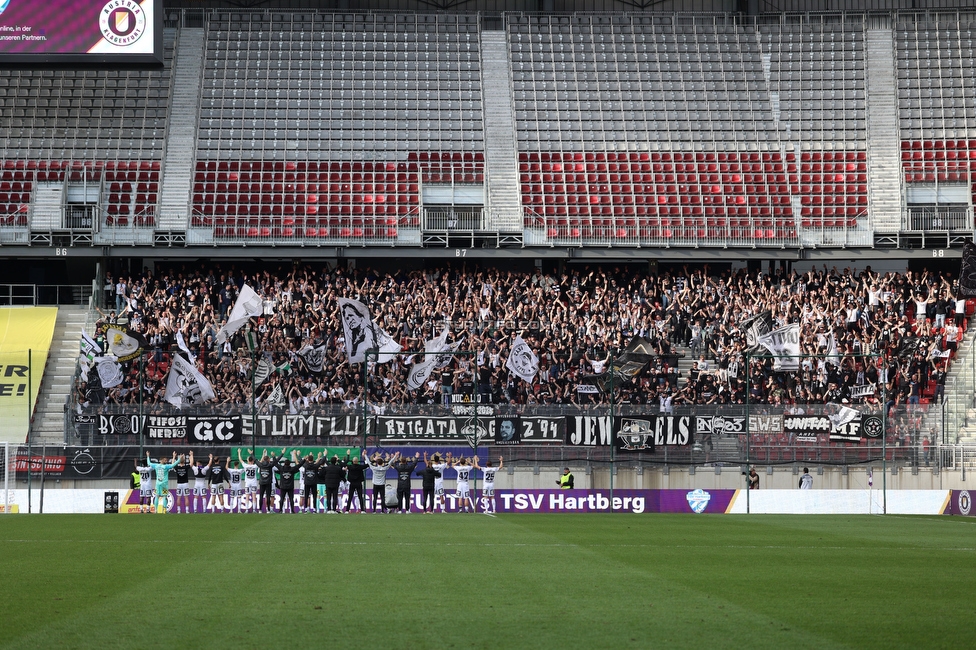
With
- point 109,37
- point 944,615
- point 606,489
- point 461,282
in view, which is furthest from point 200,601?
point 109,37

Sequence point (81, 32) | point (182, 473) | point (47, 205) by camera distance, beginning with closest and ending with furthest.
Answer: point (182, 473), point (81, 32), point (47, 205)

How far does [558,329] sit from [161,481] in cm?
1290

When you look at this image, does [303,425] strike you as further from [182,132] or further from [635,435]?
[182,132]

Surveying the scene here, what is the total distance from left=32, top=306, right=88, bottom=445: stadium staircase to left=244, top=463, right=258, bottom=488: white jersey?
508 cm

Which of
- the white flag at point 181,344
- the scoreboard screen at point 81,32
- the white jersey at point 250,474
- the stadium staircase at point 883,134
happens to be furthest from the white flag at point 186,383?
the stadium staircase at point 883,134

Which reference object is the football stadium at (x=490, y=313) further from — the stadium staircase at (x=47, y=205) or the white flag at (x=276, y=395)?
the white flag at (x=276, y=395)

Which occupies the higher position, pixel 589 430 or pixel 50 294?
pixel 50 294

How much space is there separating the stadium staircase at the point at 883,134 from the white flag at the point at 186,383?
81.2ft

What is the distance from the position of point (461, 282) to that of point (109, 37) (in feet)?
52.2

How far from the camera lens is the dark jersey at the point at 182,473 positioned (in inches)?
1133

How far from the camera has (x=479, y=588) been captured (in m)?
11.6

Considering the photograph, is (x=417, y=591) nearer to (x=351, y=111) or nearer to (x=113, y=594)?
(x=113, y=594)

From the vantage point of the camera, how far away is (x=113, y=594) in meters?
10.9

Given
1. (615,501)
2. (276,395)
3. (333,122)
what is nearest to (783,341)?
(615,501)
